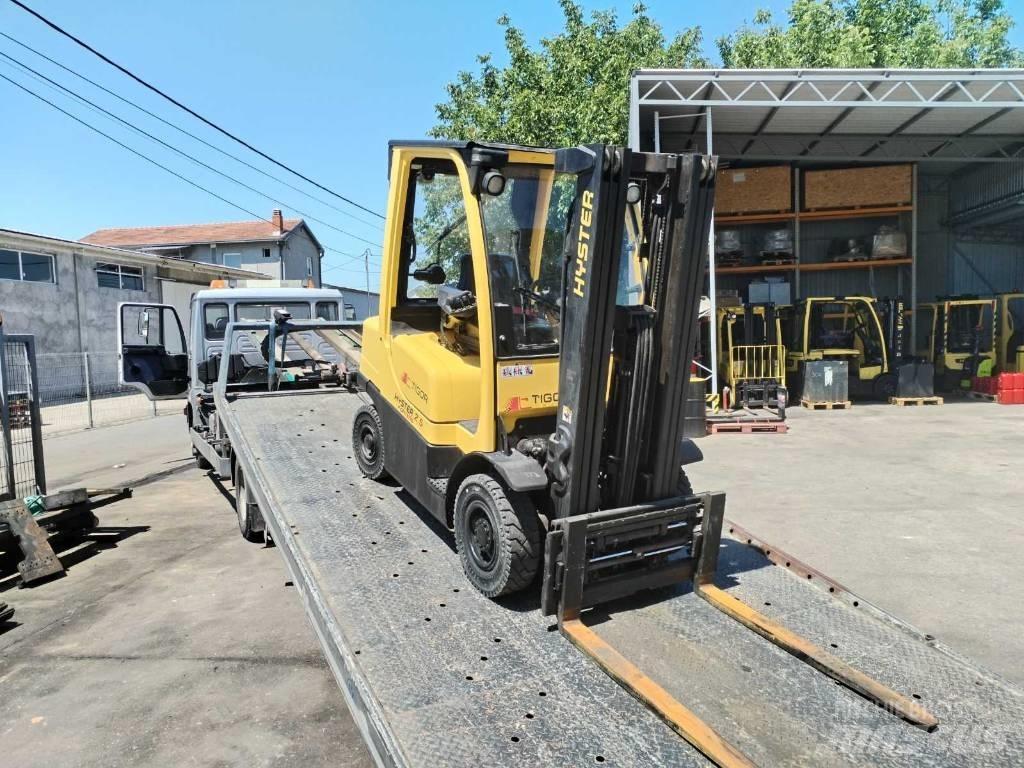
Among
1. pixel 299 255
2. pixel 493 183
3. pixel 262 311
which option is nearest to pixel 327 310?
pixel 262 311

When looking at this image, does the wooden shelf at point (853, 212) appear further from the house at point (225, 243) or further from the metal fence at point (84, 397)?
the house at point (225, 243)

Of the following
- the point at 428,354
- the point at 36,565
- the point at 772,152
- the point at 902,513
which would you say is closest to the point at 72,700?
the point at 36,565

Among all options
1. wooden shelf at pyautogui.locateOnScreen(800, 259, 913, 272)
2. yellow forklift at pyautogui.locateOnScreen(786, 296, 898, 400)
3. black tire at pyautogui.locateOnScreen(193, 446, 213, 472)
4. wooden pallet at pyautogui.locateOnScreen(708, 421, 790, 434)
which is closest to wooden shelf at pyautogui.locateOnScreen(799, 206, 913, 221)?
wooden shelf at pyautogui.locateOnScreen(800, 259, 913, 272)

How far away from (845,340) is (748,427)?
4930 mm

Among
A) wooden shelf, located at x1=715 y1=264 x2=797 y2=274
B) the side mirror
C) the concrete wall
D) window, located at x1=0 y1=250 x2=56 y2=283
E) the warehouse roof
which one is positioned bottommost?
the side mirror

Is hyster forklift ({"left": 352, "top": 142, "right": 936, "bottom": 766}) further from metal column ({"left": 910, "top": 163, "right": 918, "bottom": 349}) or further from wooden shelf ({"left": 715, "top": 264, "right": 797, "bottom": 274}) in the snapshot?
metal column ({"left": 910, "top": 163, "right": 918, "bottom": 349})

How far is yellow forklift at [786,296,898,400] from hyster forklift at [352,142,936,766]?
498 inches

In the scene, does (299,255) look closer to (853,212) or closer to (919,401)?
(853,212)

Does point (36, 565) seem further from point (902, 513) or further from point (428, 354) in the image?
point (902, 513)

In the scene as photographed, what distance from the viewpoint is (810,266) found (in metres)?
17.7

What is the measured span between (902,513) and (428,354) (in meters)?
5.59

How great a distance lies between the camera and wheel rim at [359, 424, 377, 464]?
5141mm

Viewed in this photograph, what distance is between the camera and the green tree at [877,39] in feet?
87.7

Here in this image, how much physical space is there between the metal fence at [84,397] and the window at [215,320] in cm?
664
